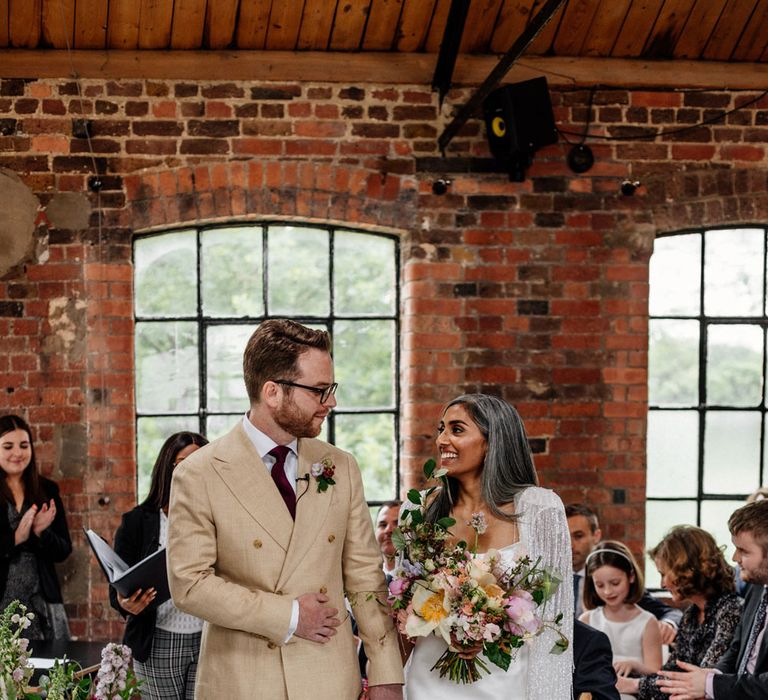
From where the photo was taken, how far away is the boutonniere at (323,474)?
2602 millimetres

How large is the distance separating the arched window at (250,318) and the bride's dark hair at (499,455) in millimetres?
2413

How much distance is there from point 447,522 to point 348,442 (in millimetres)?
2759

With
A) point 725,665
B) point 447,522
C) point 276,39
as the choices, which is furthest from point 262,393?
point 276,39

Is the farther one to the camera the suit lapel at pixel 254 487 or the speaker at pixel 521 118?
the speaker at pixel 521 118

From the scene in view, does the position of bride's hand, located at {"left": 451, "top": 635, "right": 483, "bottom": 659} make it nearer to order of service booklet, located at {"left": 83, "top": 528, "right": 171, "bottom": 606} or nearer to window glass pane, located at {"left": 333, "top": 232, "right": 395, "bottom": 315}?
order of service booklet, located at {"left": 83, "top": 528, "right": 171, "bottom": 606}

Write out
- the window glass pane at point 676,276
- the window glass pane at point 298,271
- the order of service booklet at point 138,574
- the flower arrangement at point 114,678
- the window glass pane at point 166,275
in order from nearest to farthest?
the flower arrangement at point 114,678, the order of service booklet at point 138,574, the window glass pane at point 166,275, the window glass pane at point 298,271, the window glass pane at point 676,276

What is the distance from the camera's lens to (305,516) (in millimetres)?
2564

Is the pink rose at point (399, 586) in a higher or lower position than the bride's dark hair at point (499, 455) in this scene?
lower

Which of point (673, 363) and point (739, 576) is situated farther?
point (673, 363)

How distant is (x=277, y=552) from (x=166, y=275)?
2.95 metres

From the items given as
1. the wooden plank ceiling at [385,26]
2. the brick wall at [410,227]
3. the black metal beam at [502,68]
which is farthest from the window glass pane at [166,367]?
the black metal beam at [502,68]

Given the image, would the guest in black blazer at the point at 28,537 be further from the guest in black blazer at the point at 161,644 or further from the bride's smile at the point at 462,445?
the bride's smile at the point at 462,445

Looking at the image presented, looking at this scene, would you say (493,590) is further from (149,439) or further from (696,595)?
(149,439)

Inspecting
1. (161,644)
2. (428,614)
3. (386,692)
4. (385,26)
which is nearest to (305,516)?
(428,614)
